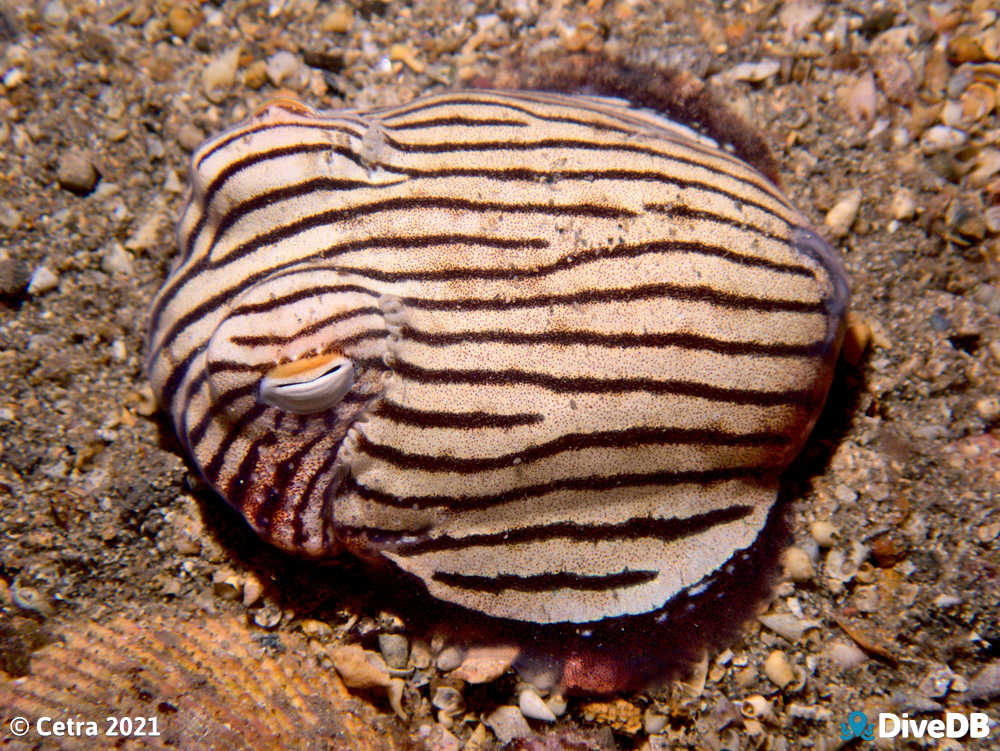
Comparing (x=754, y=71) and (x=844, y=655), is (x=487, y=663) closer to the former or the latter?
(x=844, y=655)

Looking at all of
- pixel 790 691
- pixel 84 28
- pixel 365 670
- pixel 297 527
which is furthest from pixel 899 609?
pixel 84 28

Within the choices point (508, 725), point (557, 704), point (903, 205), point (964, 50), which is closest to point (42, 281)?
point (508, 725)

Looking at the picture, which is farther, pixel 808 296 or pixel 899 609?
pixel 899 609

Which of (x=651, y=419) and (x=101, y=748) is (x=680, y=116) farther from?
(x=101, y=748)

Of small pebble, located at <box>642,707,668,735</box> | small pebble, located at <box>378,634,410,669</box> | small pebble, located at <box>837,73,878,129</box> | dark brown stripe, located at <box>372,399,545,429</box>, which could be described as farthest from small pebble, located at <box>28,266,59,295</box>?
small pebble, located at <box>837,73,878,129</box>

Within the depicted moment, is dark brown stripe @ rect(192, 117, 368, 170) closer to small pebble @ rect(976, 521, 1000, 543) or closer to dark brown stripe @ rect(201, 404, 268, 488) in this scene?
dark brown stripe @ rect(201, 404, 268, 488)

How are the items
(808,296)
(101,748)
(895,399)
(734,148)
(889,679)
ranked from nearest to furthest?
1. (101,748)
2. (808,296)
3. (889,679)
4. (895,399)
5. (734,148)
